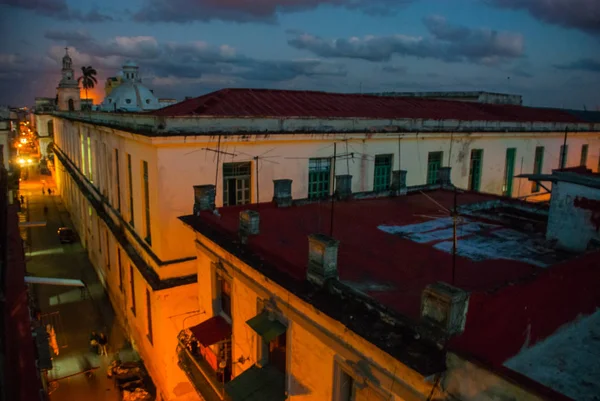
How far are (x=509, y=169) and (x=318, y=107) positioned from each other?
13161 mm

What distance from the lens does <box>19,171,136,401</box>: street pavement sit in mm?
19125

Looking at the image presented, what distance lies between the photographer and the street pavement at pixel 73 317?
19125 millimetres

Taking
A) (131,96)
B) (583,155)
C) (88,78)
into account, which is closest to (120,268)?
(583,155)

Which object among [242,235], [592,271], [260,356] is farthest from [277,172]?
[592,271]

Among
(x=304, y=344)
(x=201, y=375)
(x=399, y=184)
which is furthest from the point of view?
(x=399, y=184)

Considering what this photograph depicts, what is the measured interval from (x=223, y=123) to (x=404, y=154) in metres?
10.0

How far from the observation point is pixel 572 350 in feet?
26.3

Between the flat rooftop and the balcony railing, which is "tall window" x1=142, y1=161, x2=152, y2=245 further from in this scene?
the balcony railing

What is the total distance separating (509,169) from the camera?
92.9ft

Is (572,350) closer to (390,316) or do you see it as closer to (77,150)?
(390,316)

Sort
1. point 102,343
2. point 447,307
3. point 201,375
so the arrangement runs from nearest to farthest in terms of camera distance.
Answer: point 447,307 < point 201,375 < point 102,343

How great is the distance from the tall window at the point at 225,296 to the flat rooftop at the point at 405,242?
1635 mm

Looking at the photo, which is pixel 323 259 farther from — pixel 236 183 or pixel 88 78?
pixel 88 78

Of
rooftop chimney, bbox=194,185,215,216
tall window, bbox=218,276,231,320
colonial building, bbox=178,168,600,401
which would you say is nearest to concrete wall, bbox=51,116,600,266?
rooftop chimney, bbox=194,185,215,216
